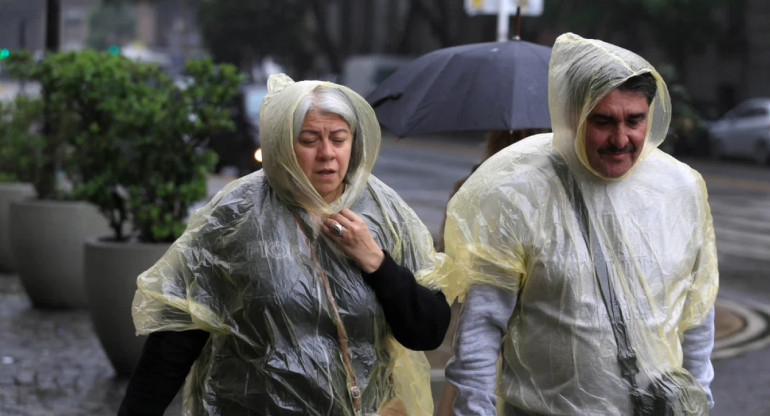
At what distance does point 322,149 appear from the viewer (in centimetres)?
294

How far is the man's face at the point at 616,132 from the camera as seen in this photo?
303 centimetres

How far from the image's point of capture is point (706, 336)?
3.32 m

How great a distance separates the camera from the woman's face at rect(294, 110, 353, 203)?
294 cm

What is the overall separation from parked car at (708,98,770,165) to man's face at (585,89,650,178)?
993 inches

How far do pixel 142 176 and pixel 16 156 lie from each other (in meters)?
3.93

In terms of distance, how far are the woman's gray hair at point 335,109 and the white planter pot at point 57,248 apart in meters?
6.01

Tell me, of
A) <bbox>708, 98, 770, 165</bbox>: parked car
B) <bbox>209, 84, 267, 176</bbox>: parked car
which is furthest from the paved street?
<bbox>708, 98, 770, 165</bbox>: parked car

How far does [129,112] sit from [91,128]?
0.47m

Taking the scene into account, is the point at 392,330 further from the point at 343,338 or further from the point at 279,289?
the point at 279,289

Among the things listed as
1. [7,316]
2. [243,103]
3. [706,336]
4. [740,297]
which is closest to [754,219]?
[740,297]

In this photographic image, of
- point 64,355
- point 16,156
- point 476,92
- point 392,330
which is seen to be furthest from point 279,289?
point 16,156

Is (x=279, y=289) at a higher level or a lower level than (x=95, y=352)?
higher

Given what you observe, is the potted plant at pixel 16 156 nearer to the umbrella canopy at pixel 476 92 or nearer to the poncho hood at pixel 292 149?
the umbrella canopy at pixel 476 92

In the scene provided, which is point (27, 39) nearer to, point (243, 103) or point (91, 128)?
point (91, 128)
